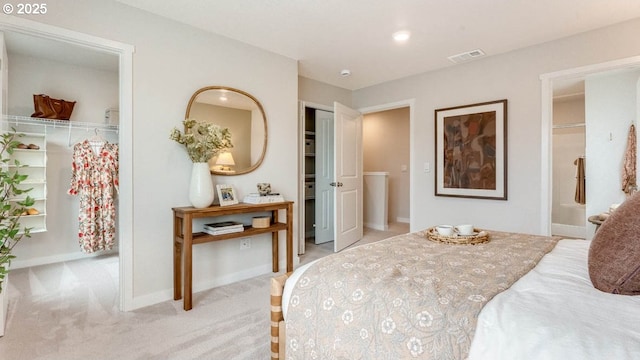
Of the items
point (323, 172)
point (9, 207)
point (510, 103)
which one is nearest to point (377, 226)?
point (323, 172)

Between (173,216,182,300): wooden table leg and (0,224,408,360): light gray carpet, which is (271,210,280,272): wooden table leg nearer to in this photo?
(0,224,408,360): light gray carpet

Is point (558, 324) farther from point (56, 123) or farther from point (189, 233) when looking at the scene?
point (56, 123)

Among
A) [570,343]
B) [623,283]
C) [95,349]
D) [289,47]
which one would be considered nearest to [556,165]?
[289,47]

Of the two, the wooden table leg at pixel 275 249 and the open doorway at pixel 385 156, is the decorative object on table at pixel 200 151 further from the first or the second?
the open doorway at pixel 385 156

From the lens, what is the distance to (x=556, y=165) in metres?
5.27

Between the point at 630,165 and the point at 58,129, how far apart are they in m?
Result: 6.89

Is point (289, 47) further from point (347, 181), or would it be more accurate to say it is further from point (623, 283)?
point (623, 283)

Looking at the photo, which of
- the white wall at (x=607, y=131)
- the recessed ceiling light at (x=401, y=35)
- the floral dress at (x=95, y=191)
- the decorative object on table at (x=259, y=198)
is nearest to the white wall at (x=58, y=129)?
the floral dress at (x=95, y=191)

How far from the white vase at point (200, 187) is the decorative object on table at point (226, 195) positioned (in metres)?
0.18

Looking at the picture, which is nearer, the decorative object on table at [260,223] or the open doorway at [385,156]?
the decorative object on table at [260,223]

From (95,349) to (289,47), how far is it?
2.98 metres

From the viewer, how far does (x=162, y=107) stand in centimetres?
263

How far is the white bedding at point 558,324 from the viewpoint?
707 mm

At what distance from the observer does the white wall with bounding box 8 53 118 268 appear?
11.6ft
